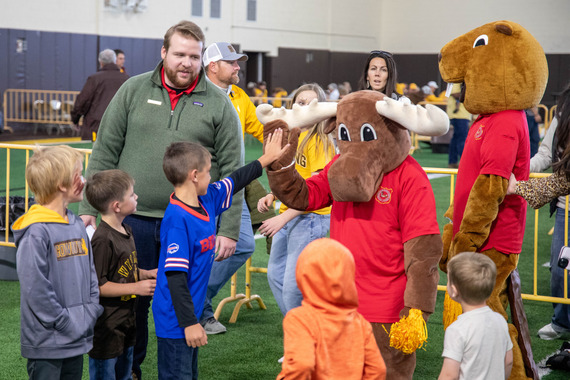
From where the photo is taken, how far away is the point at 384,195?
356cm

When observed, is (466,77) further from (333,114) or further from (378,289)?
(378,289)

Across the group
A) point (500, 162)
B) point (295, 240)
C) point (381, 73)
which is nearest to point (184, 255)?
point (295, 240)

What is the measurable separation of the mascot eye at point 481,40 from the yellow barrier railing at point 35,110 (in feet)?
62.8

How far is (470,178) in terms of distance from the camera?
13.6 feet

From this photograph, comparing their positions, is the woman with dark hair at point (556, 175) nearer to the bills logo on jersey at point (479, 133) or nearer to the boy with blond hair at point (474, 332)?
the bills logo on jersey at point (479, 133)

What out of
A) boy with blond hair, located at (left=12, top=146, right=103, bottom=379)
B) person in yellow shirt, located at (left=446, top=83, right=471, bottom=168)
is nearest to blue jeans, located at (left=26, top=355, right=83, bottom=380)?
boy with blond hair, located at (left=12, top=146, right=103, bottom=379)

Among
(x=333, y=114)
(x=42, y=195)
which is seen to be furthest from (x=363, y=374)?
(x=42, y=195)

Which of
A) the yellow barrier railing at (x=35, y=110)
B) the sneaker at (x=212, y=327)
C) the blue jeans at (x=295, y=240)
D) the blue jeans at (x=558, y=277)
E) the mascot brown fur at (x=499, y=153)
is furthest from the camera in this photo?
the yellow barrier railing at (x=35, y=110)

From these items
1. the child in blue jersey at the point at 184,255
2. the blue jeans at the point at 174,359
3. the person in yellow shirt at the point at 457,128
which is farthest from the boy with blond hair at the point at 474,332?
the person in yellow shirt at the point at 457,128

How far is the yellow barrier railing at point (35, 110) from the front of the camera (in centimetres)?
2217

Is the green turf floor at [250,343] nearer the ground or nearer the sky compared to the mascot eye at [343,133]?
nearer the ground

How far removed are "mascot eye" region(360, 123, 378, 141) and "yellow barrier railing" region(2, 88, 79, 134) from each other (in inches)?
767

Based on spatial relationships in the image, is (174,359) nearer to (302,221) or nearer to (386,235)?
(386,235)

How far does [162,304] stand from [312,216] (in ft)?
5.14
